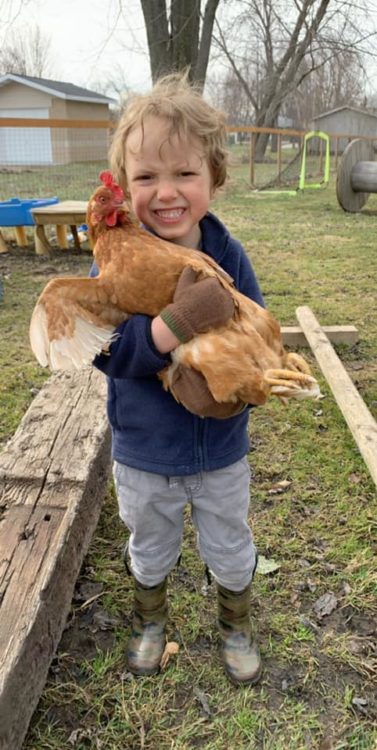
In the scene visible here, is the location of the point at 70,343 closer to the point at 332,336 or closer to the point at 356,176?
the point at 332,336

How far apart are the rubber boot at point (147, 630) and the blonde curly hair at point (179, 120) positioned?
133 cm

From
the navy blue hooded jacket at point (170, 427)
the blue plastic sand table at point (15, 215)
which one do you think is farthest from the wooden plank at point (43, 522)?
the blue plastic sand table at point (15, 215)

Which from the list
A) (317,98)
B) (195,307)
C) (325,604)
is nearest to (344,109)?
(317,98)

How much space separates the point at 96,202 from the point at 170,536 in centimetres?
106

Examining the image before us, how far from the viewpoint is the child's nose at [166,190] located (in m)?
1.57

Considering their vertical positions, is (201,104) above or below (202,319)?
above

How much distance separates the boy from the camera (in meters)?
1.53

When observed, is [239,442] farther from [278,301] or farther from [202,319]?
[278,301]

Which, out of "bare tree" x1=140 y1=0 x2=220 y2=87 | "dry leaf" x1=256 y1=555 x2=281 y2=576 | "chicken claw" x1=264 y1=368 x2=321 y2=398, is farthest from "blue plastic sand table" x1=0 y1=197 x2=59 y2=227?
"chicken claw" x1=264 y1=368 x2=321 y2=398

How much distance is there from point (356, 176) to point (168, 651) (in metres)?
10.4

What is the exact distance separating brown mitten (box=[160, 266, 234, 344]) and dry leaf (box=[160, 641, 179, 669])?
1.18 metres

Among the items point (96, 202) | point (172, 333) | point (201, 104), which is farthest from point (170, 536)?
point (201, 104)

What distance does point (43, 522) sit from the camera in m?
2.06

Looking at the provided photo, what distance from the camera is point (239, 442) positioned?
1830mm
